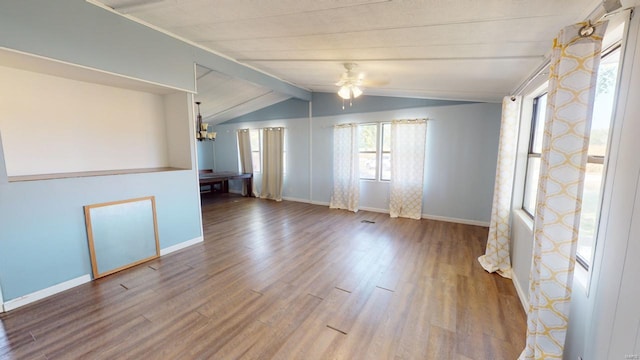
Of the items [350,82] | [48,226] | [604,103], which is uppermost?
[350,82]

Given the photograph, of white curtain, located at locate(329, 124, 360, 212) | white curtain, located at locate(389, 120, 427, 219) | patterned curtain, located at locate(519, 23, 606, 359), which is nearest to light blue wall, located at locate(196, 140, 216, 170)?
white curtain, located at locate(329, 124, 360, 212)

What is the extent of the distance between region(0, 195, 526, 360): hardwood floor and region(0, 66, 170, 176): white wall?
1.45 m

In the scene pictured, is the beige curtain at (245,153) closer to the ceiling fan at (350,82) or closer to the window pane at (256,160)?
the window pane at (256,160)

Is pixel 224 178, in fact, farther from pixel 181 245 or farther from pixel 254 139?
pixel 181 245

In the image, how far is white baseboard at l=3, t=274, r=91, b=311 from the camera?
7.18 feet

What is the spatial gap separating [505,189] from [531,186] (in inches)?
9.3

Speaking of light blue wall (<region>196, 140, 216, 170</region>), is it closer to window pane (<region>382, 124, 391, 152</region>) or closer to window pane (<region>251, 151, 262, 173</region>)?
window pane (<region>251, 151, 262, 173</region>)

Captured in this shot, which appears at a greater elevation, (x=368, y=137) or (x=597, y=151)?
(x=368, y=137)

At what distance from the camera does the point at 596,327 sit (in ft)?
3.99

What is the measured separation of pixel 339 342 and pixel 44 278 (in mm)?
2849

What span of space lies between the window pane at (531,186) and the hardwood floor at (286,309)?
33.8 inches

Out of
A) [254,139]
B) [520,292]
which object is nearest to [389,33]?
[520,292]

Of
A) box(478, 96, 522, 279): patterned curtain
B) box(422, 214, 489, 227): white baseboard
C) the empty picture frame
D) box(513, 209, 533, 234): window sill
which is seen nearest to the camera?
box(513, 209, 533, 234): window sill

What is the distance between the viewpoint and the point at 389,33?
6.89 feet
